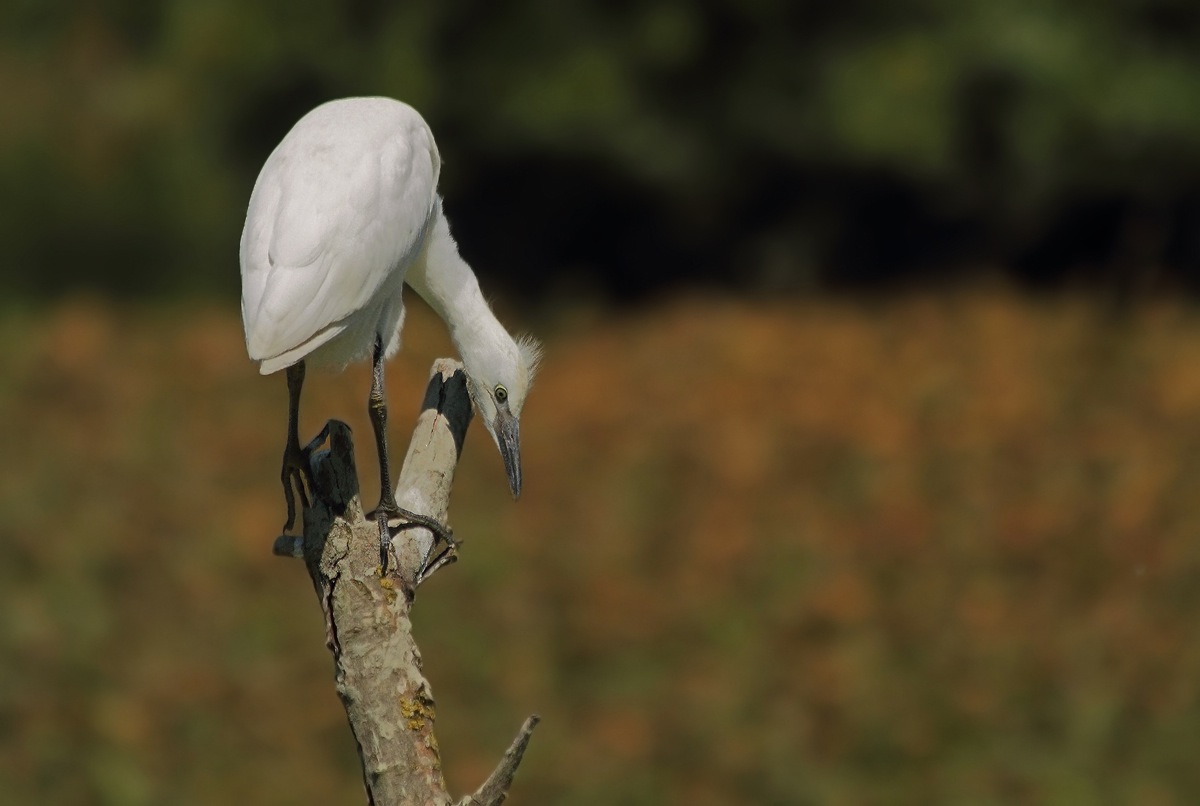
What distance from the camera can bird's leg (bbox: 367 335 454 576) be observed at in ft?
11.8

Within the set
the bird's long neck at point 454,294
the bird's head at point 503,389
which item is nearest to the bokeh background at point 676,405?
the bird's long neck at point 454,294

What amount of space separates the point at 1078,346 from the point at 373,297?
10.4 m

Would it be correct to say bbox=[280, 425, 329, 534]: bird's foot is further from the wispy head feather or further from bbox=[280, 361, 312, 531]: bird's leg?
the wispy head feather

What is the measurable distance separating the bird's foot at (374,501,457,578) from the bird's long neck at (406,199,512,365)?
751 millimetres

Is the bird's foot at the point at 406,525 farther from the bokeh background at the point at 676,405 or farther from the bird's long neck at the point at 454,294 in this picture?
the bokeh background at the point at 676,405

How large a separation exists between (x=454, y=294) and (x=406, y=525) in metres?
1.08

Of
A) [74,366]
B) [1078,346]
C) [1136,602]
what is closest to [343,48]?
[74,366]

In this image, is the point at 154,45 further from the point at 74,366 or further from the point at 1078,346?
the point at 1078,346

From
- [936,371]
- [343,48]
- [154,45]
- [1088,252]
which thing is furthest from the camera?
[154,45]

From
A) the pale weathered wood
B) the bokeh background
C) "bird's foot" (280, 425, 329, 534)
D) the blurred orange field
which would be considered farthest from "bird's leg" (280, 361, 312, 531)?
the bokeh background

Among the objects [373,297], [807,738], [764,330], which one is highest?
[764,330]

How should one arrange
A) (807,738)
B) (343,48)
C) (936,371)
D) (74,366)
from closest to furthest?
(807,738) → (936,371) → (74,366) → (343,48)

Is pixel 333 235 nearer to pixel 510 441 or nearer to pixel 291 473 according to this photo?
pixel 291 473

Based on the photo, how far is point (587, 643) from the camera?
8.85 m
